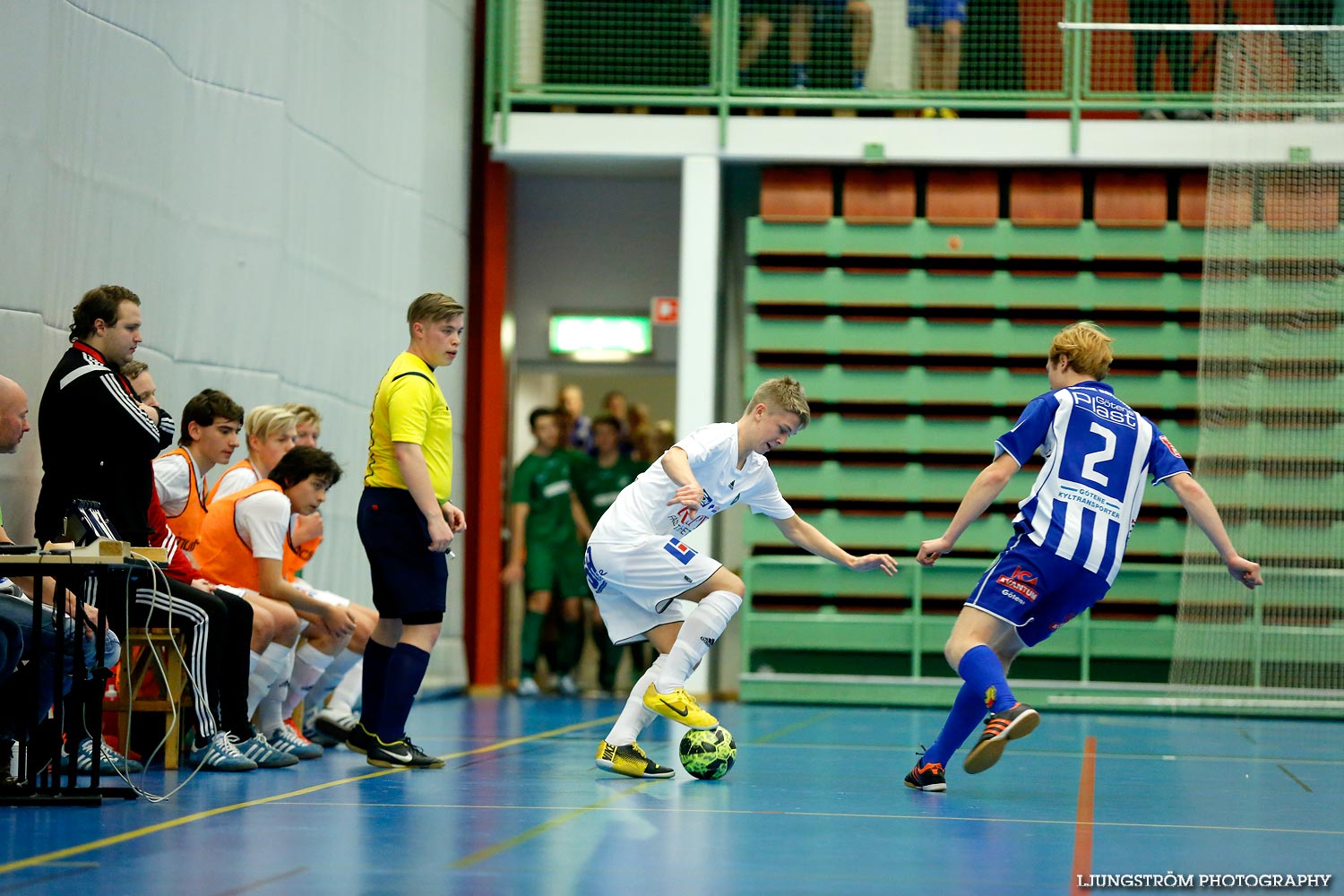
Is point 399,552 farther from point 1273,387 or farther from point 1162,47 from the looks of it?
point 1162,47

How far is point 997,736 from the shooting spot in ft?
15.1

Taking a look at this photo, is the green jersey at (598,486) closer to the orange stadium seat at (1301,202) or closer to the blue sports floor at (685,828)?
the blue sports floor at (685,828)

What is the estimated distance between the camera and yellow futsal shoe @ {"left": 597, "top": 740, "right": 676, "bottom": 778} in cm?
545

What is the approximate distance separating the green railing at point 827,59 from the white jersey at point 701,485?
6.17 m

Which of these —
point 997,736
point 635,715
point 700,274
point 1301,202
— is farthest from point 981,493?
point 1301,202

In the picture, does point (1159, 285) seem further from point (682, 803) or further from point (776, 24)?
point (682, 803)

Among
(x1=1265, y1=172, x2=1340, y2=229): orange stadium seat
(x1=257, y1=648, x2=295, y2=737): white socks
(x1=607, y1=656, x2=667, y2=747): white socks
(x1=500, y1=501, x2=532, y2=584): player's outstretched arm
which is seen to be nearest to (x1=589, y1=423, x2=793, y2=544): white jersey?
(x1=607, y1=656, x2=667, y2=747): white socks

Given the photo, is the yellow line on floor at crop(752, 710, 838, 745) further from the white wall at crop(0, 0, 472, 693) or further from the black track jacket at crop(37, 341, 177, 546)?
the black track jacket at crop(37, 341, 177, 546)

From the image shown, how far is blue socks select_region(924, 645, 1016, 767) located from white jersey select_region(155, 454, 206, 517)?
3.05 m

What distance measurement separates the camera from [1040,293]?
11461 millimetres

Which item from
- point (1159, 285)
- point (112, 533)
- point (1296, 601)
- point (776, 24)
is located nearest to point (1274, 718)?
point (1296, 601)

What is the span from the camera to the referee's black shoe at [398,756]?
5609mm

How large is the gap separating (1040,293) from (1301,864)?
815cm

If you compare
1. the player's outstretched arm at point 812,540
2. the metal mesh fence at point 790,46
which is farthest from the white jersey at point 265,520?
the metal mesh fence at point 790,46
